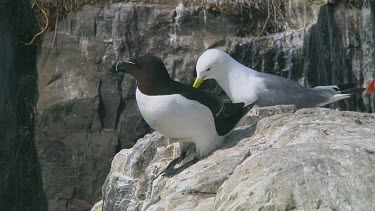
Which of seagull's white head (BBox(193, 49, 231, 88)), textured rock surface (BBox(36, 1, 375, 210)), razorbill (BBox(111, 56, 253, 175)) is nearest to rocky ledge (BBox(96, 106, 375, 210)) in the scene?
razorbill (BBox(111, 56, 253, 175))

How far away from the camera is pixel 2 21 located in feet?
34.7

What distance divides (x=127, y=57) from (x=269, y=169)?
5568 millimetres

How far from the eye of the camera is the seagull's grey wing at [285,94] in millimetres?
7730

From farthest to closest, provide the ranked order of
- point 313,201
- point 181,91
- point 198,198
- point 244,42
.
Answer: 1. point 244,42
2. point 181,91
3. point 198,198
4. point 313,201

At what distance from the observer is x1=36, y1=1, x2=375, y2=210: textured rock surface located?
1002 centimetres

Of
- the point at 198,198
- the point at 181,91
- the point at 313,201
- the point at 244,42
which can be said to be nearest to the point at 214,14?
the point at 244,42

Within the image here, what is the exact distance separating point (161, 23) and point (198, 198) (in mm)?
5181

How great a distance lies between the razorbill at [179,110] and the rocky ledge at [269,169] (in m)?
0.13

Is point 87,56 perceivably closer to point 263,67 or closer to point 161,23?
point 161,23

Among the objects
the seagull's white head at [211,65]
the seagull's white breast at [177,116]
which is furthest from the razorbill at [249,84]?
the seagull's white breast at [177,116]

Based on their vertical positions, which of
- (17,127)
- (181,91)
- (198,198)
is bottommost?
(17,127)

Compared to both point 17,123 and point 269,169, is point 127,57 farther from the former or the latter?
point 269,169

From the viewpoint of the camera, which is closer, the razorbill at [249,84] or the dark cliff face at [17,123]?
the razorbill at [249,84]

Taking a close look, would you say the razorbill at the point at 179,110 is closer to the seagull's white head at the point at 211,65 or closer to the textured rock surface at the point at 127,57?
the seagull's white head at the point at 211,65
